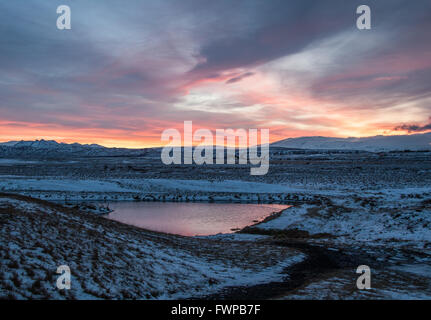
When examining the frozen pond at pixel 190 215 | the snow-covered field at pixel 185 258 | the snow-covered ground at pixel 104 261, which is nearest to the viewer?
the snow-covered ground at pixel 104 261

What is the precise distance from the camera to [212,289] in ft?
27.7

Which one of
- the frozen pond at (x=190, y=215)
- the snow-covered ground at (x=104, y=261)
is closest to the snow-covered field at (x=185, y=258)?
the snow-covered ground at (x=104, y=261)

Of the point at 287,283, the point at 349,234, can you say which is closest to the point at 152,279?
the point at 287,283

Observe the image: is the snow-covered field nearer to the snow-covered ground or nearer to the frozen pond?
the snow-covered ground

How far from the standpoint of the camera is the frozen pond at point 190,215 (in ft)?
70.3

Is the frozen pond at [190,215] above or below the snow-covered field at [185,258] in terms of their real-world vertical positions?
below

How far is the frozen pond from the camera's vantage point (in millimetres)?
21425

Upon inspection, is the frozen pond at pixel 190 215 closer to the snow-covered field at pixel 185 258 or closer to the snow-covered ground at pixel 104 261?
the snow-covered field at pixel 185 258

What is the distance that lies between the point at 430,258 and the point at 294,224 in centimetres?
956

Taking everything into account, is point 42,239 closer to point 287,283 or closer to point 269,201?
point 287,283

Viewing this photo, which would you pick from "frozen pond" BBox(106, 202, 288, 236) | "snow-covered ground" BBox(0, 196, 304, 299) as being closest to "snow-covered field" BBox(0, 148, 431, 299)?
"snow-covered ground" BBox(0, 196, 304, 299)

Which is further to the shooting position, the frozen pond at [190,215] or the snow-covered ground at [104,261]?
the frozen pond at [190,215]

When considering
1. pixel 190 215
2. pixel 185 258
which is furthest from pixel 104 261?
pixel 190 215

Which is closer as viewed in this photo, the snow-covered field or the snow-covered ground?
the snow-covered ground
